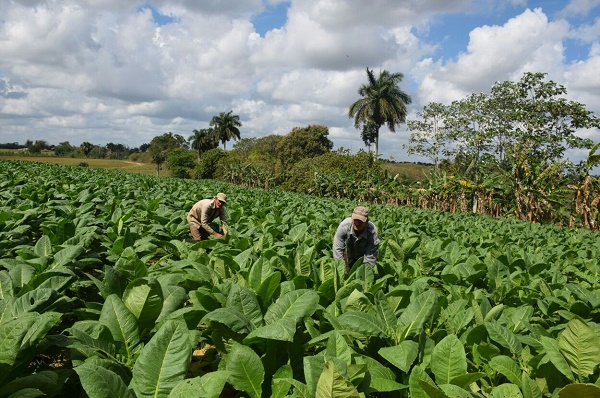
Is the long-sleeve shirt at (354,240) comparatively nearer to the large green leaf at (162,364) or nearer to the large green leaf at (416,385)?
the large green leaf at (416,385)

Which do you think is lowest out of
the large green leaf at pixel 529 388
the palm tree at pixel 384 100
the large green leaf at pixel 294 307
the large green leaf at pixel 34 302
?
the large green leaf at pixel 529 388

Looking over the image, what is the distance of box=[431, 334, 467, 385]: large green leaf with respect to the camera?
199 cm

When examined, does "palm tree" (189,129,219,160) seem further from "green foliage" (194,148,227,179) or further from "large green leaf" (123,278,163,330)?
"large green leaf" (123,278,163,330)

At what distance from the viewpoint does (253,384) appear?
6.14 feet

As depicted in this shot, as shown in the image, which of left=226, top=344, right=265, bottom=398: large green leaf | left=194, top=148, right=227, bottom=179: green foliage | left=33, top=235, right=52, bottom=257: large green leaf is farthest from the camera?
left=194, top=148, right=227, bottom=179: green foliage

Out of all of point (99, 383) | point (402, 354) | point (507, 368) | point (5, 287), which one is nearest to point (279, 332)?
point (402, 354)

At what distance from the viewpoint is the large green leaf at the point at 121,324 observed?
221 cm

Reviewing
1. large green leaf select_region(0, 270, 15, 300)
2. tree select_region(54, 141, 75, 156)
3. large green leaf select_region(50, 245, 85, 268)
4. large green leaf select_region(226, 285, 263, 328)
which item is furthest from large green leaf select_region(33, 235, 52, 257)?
tree select_region(54, 141, 75, 156)

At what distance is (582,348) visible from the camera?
2.04 m

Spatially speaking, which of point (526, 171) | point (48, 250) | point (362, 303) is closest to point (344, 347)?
point (362, 303)

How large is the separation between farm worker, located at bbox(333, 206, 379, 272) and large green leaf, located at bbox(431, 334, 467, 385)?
3.13 meters

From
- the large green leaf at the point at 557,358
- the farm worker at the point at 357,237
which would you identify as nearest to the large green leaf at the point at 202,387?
the large green leaf at the point at 557,358

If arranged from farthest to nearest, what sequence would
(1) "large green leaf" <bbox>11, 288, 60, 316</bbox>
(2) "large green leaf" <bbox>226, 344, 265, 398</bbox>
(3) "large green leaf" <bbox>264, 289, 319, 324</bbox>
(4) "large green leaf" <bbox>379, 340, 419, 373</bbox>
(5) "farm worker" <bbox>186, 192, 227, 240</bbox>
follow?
1. (5) "farm worker" <bbox>186, 192, 227, 240</bbox>
2. (3) "large green leaf" <bbox>264, 289, 319, 324</bbox>
3. (1) "large green leaf" <bbox>11, 288, 60, 316</bbox>
4. (4) "large green leaf" <bbox>379, 340, 419, 373</bbox>
5. (2) "large green leaf" <bbox>226, 344, 265, 398</bbox>

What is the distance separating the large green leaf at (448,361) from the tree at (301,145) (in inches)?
2284
